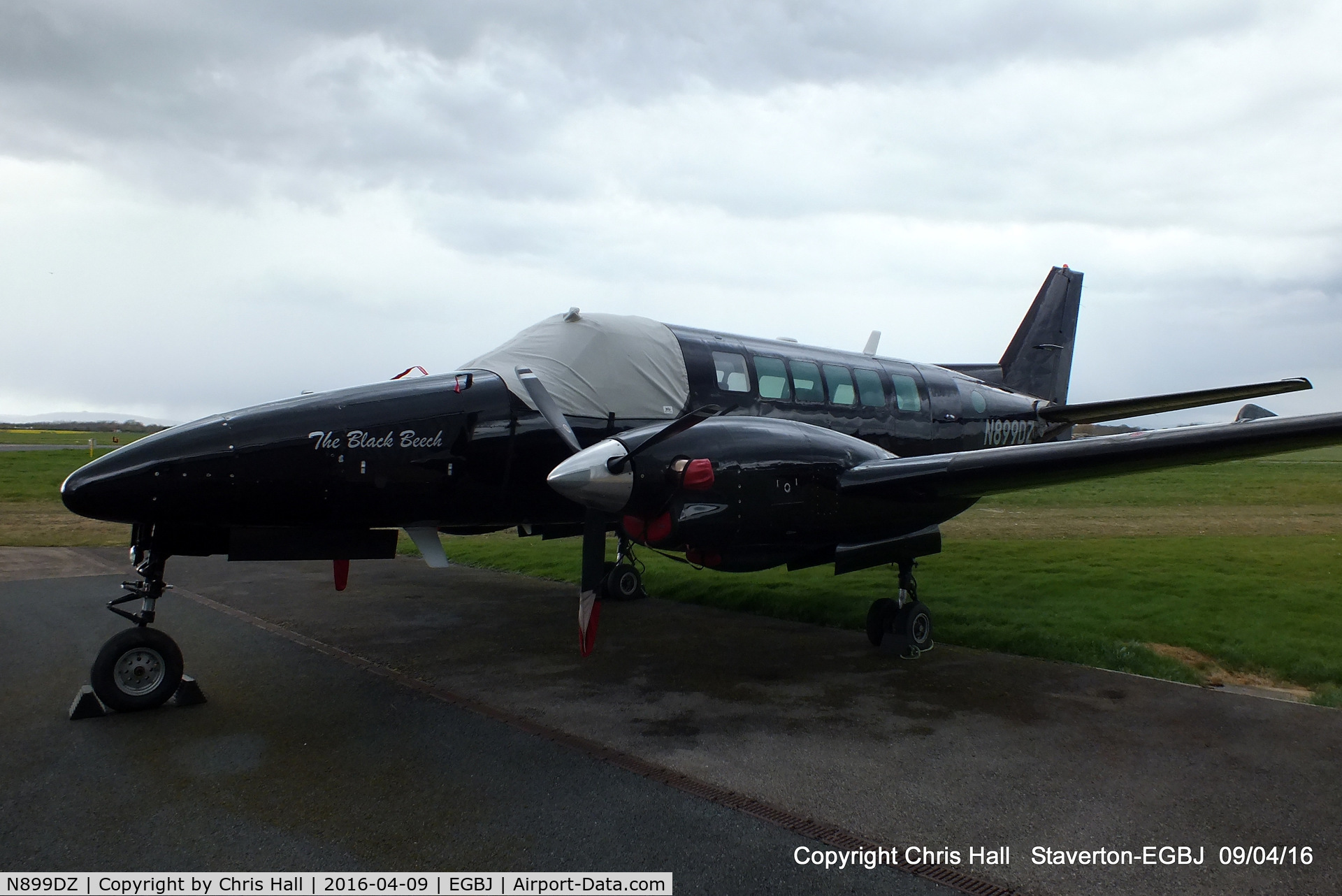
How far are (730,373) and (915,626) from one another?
3.38 metres

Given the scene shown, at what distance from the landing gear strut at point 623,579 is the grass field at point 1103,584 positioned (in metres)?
0.62

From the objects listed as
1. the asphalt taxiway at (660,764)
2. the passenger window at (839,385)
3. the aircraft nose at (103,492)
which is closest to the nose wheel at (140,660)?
the asphalt taxiway at (660,764)

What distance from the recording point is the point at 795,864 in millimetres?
4102

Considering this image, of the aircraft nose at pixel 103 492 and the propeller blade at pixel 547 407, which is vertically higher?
the propeller blade at pixel 547 407

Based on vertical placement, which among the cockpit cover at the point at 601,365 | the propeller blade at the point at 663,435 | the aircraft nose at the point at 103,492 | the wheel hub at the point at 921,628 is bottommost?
the wheel hub at the point at 921,628

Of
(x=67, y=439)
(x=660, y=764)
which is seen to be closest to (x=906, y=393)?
(x=660, y=764)

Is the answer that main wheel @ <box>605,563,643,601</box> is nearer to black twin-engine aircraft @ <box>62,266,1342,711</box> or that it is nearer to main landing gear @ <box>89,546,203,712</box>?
black twin-engine aircraft @ <box>62,266,1342,711</box>

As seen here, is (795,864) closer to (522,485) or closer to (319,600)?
(522,485)

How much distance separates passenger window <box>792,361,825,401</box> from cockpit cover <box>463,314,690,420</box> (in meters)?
1.67

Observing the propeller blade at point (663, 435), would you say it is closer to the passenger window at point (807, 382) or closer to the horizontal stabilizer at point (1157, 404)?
the passenger window at point (807, 382)

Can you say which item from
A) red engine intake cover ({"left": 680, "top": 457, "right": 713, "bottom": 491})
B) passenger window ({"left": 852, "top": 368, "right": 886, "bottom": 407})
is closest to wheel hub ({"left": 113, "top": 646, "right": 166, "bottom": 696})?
red engine intake cover ({"left": 680, "top": 457, "right": 713, "bottom": 491})

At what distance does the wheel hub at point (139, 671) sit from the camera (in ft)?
21.1

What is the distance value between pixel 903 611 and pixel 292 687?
19.0ft

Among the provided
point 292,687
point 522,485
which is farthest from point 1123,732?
point 292,687
